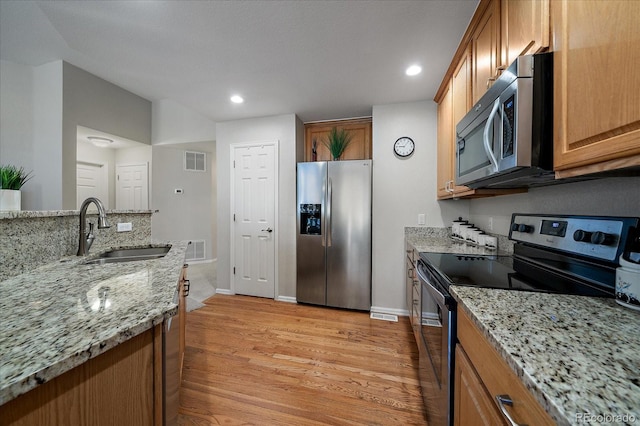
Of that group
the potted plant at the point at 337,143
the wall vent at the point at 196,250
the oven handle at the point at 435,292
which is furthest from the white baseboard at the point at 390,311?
the wall vent at the point at 196,250

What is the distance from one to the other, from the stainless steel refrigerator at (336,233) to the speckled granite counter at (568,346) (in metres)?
1.94

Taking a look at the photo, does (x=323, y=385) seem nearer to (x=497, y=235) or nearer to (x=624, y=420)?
(x=624, y=420)

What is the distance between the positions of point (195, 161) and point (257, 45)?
3572mm

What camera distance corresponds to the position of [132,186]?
14.4ft

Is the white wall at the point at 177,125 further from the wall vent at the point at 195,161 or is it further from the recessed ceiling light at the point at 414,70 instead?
the recessed ceiling light at the point at 414,70

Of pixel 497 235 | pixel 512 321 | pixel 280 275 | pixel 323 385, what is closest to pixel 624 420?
pixel 512 321

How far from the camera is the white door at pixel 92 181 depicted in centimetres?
419

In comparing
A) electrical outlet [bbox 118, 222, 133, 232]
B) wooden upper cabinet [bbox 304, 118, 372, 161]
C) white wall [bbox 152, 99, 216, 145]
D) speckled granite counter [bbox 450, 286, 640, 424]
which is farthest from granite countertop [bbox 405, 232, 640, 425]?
white wall [bbox 152, 99, 216, 145]

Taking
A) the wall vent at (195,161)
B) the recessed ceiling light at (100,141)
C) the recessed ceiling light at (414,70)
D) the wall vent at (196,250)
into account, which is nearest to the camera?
the recessed ceiling light at (414,70)

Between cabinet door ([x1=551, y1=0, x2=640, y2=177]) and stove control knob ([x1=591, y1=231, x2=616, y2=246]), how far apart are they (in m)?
0.31

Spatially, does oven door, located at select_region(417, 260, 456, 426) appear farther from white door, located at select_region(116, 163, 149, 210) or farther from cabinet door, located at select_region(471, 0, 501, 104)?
white door, located at select_region(116, 163, 149, 210)

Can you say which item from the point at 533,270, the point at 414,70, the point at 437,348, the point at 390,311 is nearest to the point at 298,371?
the point at 437,348

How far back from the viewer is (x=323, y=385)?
1617mm

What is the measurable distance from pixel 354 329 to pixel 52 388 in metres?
2.24
